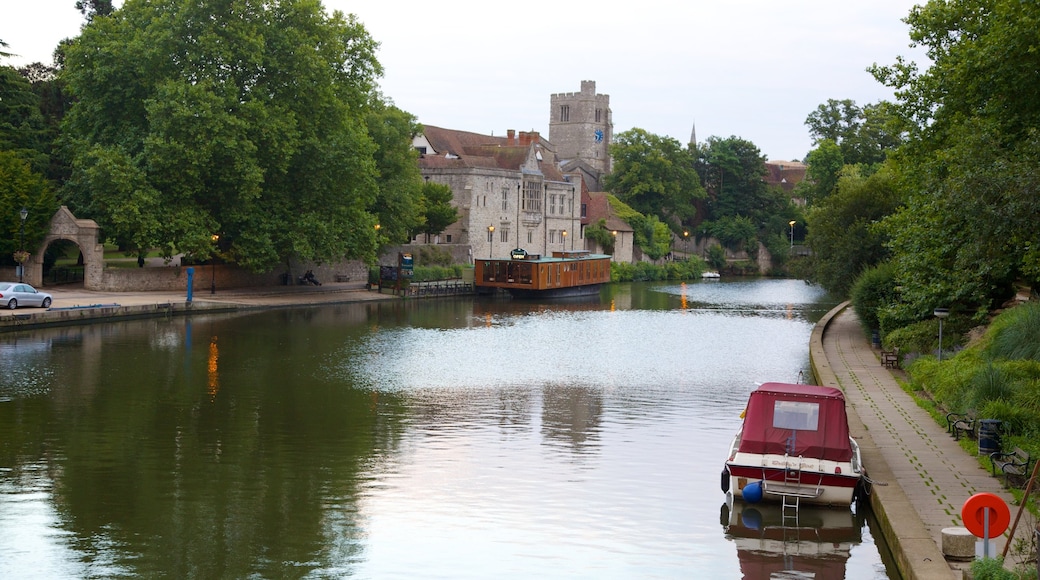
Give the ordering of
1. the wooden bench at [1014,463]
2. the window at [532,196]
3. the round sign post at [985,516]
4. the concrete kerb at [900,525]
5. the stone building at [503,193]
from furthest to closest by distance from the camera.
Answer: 1. the window at [532,196]
2. the stone building at [503,193]
3. the wooden bench at [1014,463]
4. the concrete kerb at [900,525]
5. the round sign post at [985,516]

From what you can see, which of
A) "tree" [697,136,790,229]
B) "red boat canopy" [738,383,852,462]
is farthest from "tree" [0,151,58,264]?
"tree" [697,136,790,229]

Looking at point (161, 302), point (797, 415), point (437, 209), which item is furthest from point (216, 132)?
point (797, 415)

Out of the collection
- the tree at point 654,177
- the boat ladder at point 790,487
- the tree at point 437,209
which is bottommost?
the boat ladder at point 790,487

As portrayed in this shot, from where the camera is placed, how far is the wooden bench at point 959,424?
19828 mm

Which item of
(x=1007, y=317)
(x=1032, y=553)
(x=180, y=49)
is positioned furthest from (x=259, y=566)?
(x=180, y=49)

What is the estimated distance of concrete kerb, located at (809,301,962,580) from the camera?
1266 cm

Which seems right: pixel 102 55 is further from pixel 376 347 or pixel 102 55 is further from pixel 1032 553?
pixel 1032 553

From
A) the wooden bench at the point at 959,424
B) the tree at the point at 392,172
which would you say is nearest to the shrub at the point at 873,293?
the wooden bench at the point at 959,424

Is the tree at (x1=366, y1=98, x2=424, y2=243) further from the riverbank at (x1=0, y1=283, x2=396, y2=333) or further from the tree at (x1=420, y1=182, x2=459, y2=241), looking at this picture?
the tree at (x1=420, y1=182, x2=459, y2=241)

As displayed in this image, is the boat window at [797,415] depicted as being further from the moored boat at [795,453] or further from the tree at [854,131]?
the tree at [854,131]

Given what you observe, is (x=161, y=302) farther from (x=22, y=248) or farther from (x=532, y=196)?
(x=532, y=196)

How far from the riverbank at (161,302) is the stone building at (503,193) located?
23393 millimetres

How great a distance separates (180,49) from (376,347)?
21696 mm

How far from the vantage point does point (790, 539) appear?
53.1 feet
